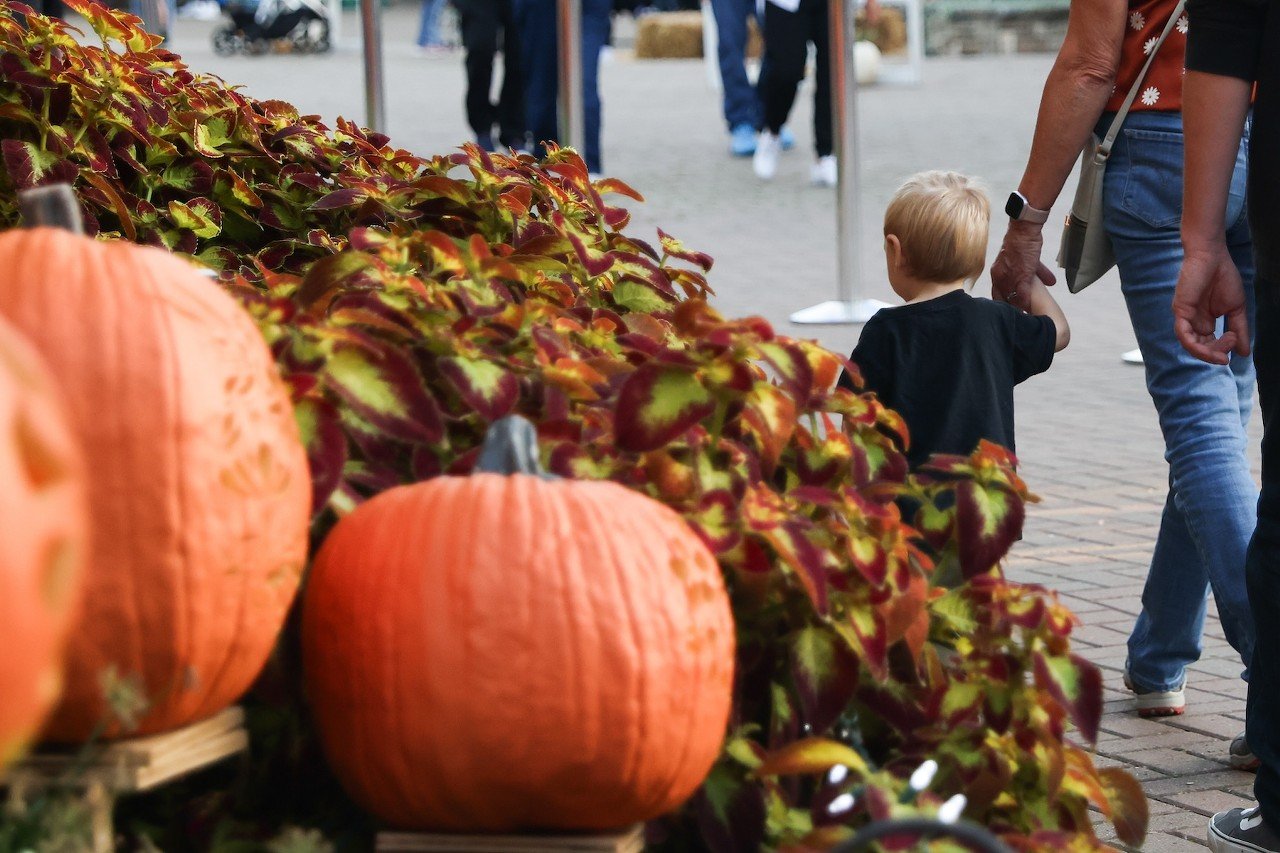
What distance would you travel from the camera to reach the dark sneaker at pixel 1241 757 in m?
3.42

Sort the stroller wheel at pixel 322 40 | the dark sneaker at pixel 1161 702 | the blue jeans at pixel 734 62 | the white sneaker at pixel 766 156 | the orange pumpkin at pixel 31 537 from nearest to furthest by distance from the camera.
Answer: the orange pumpkin at pixel 31 537
the dark sneaker at pixel 1161 702
the white sneaker at pixel 766 156
the blue jeans at pixel 734 62
the stroller wheel at pixel 322 40

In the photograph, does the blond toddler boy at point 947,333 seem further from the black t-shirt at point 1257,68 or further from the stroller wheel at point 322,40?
the stroller wheel at point 322,40

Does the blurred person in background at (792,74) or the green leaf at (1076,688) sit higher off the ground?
the blurred person in background at (792,74)

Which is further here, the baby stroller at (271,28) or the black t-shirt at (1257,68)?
the baby stroller at (271,28)

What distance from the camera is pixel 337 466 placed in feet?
5.72

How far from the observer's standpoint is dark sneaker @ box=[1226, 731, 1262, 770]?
3.42 metres

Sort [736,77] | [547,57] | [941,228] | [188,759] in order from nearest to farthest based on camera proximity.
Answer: [188,759], [941,228], [547,57], [736,77]

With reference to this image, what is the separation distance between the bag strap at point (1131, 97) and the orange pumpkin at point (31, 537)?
9.15ft

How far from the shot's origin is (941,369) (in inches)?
129

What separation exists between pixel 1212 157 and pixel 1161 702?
4.42 feet

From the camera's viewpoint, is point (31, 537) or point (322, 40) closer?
point (31, 537)

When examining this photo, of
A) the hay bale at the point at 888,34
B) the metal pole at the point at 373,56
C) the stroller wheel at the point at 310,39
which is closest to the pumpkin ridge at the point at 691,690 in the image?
the metal pole at the point at 373,56

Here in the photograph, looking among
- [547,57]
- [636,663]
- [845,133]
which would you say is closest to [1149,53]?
[636,663]

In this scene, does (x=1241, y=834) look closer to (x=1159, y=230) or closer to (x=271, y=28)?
(x=1159, y=230)
